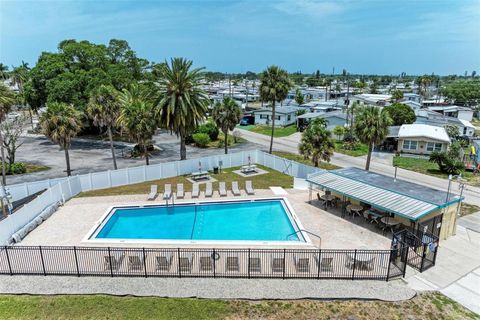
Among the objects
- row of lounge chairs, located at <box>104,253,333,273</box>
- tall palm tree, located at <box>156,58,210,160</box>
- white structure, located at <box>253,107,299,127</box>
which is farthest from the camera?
white structure, located at <box>253,107,299,127</box>

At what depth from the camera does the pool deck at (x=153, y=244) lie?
17.5 meters

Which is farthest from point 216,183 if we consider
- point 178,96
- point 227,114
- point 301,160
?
point 301,160

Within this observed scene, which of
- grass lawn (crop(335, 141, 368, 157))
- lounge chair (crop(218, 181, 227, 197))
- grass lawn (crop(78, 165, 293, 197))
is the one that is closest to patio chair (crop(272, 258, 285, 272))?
lounge chair (crop(218, 181, 227, 197))

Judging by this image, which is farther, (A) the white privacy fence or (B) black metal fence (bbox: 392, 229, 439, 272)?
(A) the white privacy fence

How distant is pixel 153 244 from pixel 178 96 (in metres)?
16.2

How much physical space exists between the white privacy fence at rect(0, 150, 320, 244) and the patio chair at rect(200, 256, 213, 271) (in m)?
11.1

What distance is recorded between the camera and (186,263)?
1476cm

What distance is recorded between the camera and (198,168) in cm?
3203

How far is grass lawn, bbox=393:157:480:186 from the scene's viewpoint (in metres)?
31.7

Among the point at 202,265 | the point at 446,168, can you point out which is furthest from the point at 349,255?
the point at 446,168

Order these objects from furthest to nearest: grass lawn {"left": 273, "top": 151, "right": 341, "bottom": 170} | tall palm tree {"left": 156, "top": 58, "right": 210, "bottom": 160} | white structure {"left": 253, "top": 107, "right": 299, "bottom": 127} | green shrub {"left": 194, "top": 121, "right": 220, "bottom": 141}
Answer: white structure {"left": 253, "top": 107, "right": 299, "bottom": 127} < green shrub {"left": 194, "top": 121, "right": 220, "bottom": 141} < grass lawn {"left": 273, "top": 151, "right": 341, "bottom": 170} < tall palm tree {"left": 156, "top": 58, "right": 210, "bottom": 160}

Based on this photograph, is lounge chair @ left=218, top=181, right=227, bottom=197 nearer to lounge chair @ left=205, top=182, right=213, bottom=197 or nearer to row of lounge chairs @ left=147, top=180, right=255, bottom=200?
row of lounge chairs @ left=147, top=180, right=255, bottom=200

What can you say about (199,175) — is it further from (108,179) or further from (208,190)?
(108,179)

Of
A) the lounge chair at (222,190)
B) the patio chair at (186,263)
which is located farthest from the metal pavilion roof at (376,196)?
the patio chair at (186,263)
